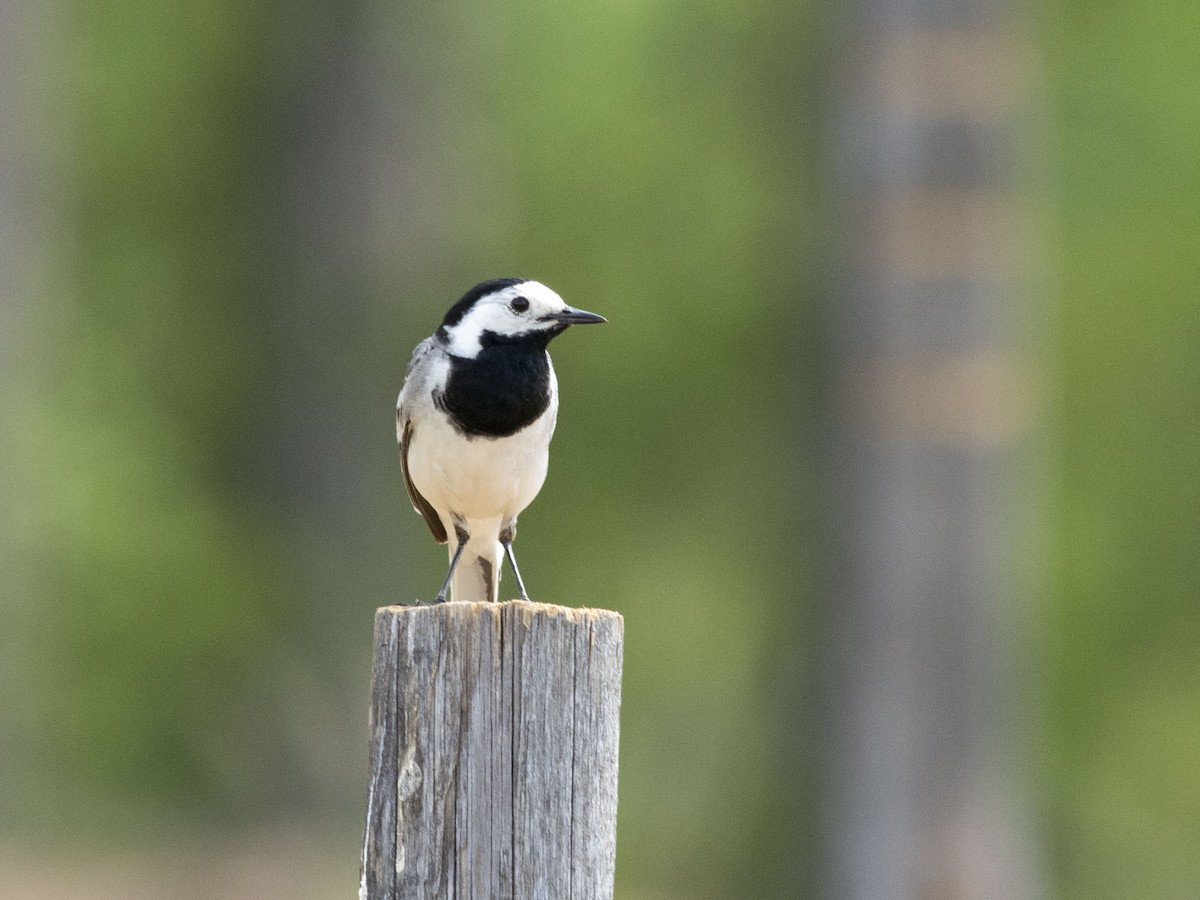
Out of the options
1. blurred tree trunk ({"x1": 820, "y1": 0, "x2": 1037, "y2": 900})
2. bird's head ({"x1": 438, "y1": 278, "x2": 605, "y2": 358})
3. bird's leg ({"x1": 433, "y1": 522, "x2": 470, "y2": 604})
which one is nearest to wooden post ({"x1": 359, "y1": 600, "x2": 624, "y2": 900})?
bird's head ({"x1": 438, "y1": 278, "x2": 605, "y2": 358})

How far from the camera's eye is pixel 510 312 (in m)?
6.18

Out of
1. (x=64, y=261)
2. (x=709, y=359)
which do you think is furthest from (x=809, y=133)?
(x=64, y=261)

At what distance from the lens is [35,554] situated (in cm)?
1705

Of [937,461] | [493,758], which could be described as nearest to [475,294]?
[493,758]

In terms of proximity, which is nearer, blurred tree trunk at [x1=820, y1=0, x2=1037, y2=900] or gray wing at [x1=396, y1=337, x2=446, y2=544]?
gray wing at [x1=396, y1=337, x2=446, y2=544]

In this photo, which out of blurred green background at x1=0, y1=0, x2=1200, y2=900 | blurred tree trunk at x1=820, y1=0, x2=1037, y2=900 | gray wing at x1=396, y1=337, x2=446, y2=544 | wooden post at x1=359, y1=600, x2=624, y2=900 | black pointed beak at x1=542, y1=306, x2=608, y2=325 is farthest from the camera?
A: blurred green background at x1=0, y1=0, x2=1200, y2=900

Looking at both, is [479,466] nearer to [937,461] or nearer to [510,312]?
[510,312]

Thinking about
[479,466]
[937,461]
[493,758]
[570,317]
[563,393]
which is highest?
[563,393]

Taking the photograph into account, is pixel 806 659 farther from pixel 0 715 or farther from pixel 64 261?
pixel 64 261

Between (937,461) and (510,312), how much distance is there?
4.96m

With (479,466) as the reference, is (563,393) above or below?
above

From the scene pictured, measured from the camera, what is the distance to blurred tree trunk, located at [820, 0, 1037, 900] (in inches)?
415

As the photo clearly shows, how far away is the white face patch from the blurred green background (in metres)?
10.4

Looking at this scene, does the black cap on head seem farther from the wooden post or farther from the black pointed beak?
the wooden post
